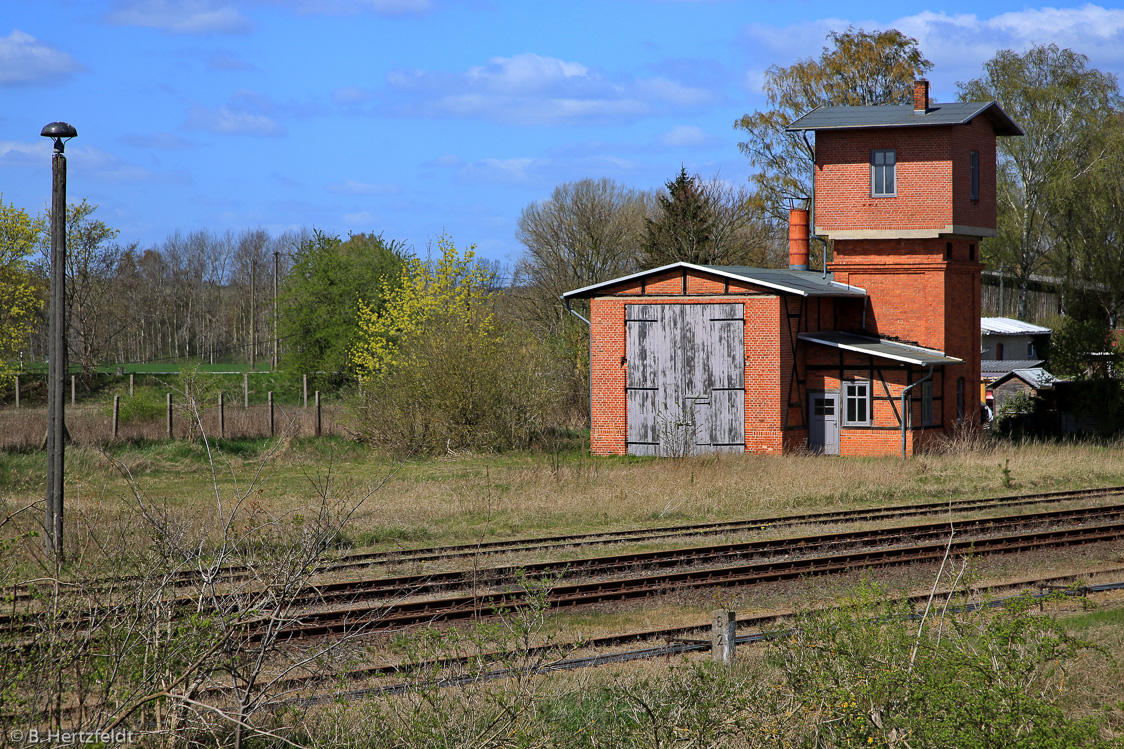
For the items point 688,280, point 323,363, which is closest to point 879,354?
point 688,280

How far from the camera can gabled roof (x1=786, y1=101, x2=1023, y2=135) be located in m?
27.4

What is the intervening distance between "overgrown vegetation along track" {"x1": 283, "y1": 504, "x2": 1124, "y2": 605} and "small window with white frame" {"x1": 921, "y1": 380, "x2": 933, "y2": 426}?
8.30 meters

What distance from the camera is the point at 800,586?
480 inches

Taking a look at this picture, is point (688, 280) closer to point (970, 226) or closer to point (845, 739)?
point (970, 226)

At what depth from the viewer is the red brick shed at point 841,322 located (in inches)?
1014

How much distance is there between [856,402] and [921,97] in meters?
9.33

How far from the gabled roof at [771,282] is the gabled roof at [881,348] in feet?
3.87

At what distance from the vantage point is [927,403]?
2666cm

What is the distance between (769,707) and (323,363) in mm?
43074

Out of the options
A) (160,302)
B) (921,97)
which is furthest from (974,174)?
(160,302)

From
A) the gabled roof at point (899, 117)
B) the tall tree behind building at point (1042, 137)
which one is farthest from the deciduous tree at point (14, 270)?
the tall tree behind building at point (1042, 137)

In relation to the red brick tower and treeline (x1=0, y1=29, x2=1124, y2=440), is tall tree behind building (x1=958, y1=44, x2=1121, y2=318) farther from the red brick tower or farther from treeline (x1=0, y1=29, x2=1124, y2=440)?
the red brick tower

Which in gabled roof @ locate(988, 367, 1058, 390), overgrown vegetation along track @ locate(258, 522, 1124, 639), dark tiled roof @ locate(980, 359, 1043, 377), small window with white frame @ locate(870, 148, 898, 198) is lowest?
overgrown vegetation along track @ locate(258, 522, 1124, 639)

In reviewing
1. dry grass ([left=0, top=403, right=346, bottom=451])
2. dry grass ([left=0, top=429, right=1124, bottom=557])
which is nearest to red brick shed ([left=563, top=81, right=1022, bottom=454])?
dry grass ([left=0, top=429, right=1124, bottom=557])
